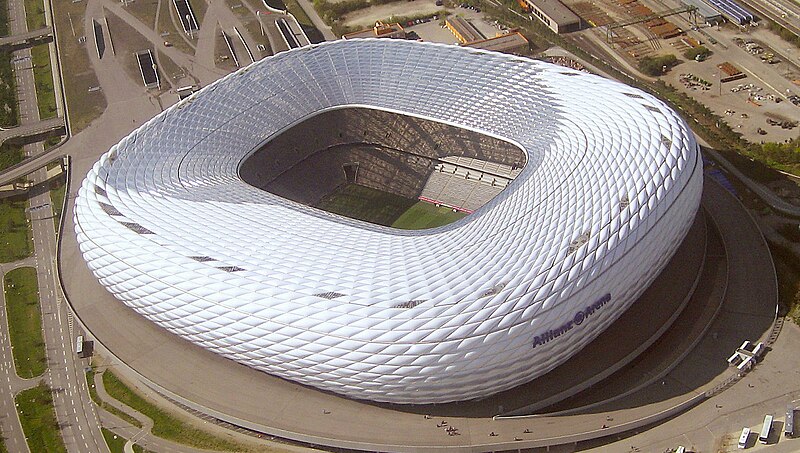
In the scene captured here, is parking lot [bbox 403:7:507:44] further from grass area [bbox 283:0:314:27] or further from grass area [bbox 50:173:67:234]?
grass area [bbox 50:173:67:234]

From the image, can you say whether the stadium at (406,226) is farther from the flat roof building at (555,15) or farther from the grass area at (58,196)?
the flat roof building at (555,15)

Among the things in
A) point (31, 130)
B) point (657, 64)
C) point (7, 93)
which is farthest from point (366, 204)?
point (7, 93)

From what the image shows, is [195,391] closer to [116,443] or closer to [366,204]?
[116,443]

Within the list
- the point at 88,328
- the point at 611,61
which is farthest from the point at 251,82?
the point at 611,61

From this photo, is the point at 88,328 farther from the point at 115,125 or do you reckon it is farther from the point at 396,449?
the point at 115,125

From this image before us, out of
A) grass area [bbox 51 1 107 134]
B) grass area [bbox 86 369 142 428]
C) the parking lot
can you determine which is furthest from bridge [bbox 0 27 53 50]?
grass area [bbox 86 369 142 428]

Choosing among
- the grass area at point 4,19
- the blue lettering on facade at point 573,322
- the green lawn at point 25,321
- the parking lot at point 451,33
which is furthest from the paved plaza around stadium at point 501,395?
the grass area at point 4,19
